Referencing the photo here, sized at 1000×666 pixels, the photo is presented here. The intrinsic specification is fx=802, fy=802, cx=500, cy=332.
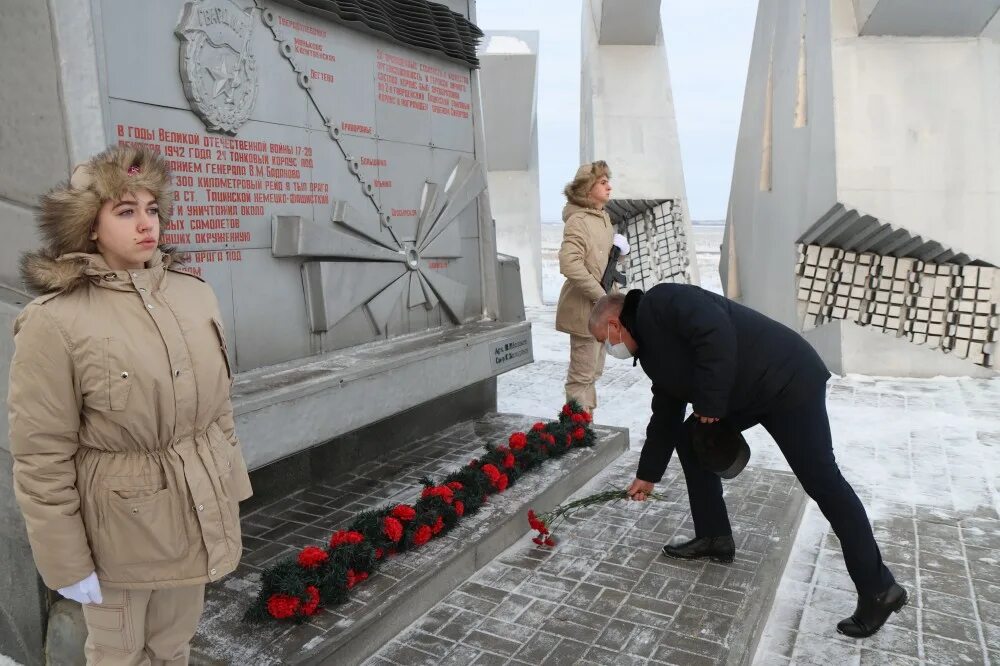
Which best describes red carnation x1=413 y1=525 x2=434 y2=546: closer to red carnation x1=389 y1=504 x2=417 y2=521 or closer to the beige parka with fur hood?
red carnation x1=389 y1=504 x2=417 y2=521

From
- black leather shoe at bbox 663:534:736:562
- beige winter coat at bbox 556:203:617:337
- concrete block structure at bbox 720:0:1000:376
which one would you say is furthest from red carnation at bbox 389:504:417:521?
concrete block structure at bbox 720:0:1000:376

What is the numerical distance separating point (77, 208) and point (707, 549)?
2.75 m

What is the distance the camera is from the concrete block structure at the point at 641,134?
31.3 ft

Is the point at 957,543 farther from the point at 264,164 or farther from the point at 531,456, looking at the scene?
the point at 264,164

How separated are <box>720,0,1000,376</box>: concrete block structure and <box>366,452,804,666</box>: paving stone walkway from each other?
4.06 meters

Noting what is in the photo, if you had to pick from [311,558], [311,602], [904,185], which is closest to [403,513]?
[311,558]

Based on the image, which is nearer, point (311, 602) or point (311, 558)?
A: point (311, 602)

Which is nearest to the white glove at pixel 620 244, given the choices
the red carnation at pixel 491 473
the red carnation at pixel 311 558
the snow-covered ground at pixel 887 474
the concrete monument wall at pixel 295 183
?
the concrete monument wall at pixel 295 183

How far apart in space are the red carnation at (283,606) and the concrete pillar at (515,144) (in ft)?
34.8

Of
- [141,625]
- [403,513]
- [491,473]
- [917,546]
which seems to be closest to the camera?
[141,625]

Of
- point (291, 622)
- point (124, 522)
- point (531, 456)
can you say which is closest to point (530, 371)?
point (531, 456)

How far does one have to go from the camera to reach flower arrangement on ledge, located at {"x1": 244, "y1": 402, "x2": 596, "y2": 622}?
9.16 feet

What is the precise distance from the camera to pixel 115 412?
185 cm

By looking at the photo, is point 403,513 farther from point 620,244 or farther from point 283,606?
point 620,244
